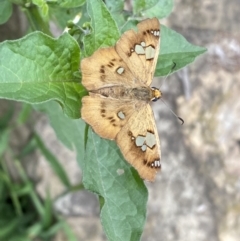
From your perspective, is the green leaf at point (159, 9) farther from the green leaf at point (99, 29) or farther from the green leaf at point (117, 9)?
the green leaf at point (99, 29)

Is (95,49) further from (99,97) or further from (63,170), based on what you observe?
(63,170)

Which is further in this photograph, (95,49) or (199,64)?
(199,64)

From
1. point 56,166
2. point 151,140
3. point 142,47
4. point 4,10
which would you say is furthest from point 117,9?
point 56,166

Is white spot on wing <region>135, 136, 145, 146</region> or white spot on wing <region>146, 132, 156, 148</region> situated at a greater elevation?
white spot on wing <region>135, 136, 145, 146</region>

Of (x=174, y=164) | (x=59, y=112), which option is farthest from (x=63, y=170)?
(x=59, y=112)

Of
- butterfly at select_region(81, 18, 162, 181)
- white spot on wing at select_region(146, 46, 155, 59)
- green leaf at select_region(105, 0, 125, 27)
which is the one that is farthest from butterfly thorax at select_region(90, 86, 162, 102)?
green leaf at select_region(105, 0, 125, 27)

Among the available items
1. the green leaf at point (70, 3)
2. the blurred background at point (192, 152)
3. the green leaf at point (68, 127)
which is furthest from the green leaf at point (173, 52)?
the blurred background at point (192, 152)

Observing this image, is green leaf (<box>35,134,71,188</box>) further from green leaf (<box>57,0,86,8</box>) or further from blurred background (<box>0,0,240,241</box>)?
green leaf (<box>57,0,86,8</box>)

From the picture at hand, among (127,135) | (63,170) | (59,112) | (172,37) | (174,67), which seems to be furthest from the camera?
(63,170)

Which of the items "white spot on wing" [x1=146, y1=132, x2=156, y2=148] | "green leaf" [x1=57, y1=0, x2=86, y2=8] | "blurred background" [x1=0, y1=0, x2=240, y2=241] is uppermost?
"green leaf" [x1=57, y1=0, x2=86, y2=8]
